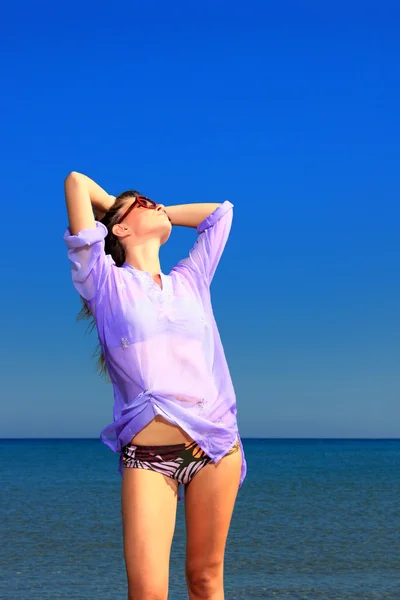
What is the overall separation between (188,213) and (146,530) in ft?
5.58

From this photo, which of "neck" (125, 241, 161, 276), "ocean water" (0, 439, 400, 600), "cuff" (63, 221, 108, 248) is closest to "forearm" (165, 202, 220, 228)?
"neck" (125, 241, 161, 276)

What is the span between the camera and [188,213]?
4.59 metres

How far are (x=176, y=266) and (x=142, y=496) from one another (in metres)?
1.24

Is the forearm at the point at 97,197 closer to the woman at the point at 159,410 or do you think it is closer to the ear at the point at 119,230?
the woman at the point at 159,410

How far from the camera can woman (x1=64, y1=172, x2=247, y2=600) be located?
12.4 ft

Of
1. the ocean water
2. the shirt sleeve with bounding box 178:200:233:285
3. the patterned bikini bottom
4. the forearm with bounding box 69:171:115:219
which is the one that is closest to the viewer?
the patterned bikini bottom

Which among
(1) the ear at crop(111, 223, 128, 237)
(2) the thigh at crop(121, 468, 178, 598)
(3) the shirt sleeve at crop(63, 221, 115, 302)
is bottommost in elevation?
(2) the thigh at crop(121, 468, 178, 598)

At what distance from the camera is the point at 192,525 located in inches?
157

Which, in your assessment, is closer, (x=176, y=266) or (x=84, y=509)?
(x=176, y=266)

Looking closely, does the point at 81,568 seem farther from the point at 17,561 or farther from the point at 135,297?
the point at 135,297

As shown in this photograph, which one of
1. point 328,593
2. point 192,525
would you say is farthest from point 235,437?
point 328,593

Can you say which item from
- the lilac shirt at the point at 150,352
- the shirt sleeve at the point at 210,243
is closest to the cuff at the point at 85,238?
the lilac shirt at the point at 150,352

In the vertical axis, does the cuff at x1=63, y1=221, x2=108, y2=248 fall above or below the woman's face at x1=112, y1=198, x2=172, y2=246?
below

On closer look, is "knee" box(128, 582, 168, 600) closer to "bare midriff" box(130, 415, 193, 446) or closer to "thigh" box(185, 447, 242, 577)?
"thigh" box(185, 447, 242, 577)
